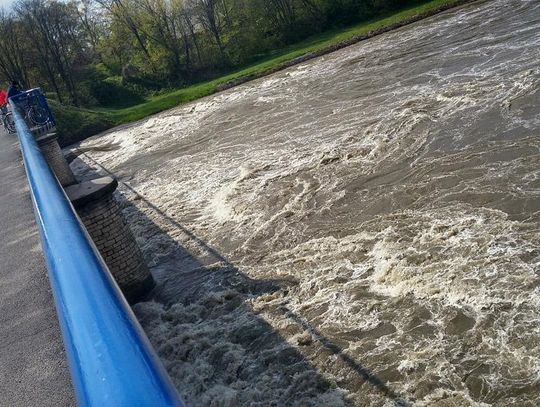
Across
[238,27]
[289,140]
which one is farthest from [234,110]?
[238,27]

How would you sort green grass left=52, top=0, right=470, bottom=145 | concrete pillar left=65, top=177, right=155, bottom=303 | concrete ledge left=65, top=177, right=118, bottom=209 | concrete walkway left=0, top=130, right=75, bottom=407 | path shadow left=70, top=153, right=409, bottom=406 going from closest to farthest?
concrete walkway left=0, top=130, right=75, bottom=407
path shadow left=70, top=153, right=409, bottom=406
concrete ledge left=65, top=177, right=118, bottom=209
concrete pillar left=65, top=177, right=155, bottom=303
green grass left=52, top=0, right=470, bottom=145

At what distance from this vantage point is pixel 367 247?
8266 mm

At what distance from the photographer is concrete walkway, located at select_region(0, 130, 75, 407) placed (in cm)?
359

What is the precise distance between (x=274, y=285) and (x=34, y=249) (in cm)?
356

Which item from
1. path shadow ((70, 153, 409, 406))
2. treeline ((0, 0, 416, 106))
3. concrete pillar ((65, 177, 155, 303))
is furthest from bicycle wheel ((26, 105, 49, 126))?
treeline ((0, 0, 416, 106))

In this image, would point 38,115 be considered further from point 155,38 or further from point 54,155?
point 155,38

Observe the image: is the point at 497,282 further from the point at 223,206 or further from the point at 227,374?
the point at 223,206

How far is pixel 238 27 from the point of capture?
45.1m

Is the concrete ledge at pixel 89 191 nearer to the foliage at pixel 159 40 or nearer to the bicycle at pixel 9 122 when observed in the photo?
the bicycle at pixel 9 122

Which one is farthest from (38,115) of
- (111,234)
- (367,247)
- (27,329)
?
(27,329)

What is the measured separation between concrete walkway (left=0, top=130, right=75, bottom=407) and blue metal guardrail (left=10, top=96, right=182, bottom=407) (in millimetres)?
1196

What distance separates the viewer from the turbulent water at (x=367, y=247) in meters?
5.79

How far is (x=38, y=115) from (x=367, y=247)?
11506 millimetres

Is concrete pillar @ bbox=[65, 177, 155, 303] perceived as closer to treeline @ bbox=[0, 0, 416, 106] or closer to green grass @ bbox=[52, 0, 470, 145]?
green grass @ bbox=[52, 0, 470, 145]
